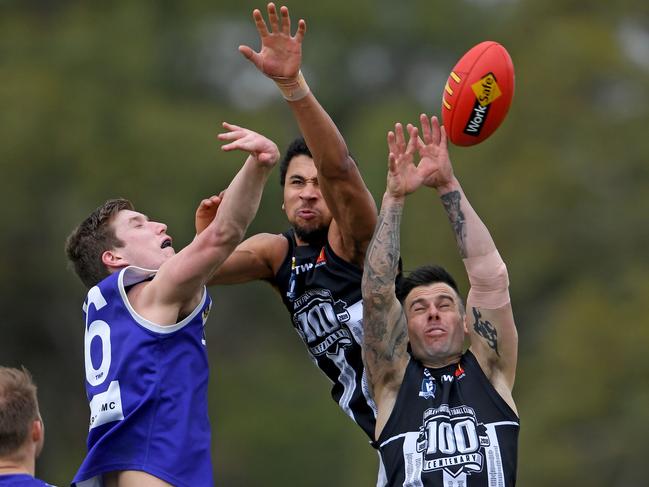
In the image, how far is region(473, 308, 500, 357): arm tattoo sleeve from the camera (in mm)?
7793

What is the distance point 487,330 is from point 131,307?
197cm

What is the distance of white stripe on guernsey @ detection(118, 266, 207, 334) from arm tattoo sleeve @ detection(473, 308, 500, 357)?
156 cm

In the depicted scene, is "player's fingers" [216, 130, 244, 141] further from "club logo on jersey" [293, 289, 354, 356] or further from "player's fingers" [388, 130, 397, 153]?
"club logo on jersey" [293, 289, 354, 356]

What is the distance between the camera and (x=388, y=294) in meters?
7.62

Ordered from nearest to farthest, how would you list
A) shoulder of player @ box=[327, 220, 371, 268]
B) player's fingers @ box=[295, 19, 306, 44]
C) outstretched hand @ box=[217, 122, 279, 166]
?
outstretched hand @ box=[217, 122, 279, 166], player's fingers @ box=[295, 19, 306, 44], shoulder of player @ box=[327, 220, 371, 268]

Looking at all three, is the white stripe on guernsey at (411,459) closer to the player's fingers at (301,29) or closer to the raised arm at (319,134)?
the raised arm at (319,134)

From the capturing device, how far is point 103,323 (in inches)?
276

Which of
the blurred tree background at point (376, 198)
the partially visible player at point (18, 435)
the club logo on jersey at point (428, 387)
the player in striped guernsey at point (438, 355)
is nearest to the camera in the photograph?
the partially visible player at point (18, 435)

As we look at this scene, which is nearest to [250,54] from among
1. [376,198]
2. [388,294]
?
[388,294]

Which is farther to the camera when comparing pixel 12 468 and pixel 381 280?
pixel 381 280

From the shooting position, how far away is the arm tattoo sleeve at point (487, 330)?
779cm

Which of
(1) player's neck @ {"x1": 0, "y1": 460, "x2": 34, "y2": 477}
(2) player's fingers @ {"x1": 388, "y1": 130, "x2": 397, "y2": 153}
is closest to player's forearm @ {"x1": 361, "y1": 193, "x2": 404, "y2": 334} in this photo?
(2) player's fingers @ {"x1": 388, "y1": 130, "x2": 397, "y2": 153}

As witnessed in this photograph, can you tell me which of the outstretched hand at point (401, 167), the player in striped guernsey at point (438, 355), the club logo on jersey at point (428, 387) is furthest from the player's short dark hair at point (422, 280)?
the outstretched hand at point (401, 167)

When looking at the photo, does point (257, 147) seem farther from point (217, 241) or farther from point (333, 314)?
point (333, 314)
